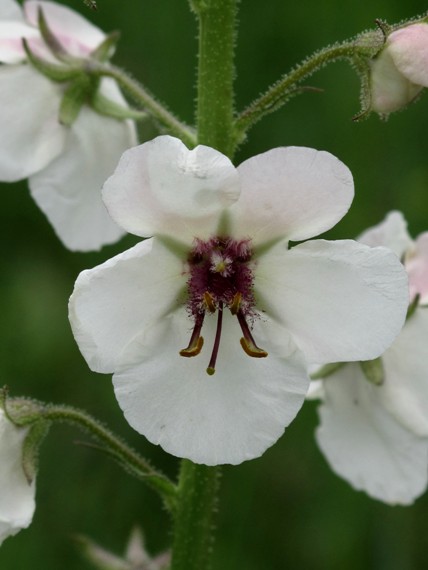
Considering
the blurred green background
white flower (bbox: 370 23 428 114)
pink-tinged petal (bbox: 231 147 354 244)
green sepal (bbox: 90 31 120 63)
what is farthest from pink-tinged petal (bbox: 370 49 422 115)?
the blurred green background

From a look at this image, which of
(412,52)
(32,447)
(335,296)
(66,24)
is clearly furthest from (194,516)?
(66,24)

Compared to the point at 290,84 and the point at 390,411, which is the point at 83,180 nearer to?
the point at 290,84

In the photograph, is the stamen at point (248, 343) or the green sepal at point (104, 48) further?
the green sepal at point (104, 48)

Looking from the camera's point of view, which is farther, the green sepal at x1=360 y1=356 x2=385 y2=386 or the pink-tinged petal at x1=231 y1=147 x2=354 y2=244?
the green sepal at x1=360 y1=356 x2=385 y2=386

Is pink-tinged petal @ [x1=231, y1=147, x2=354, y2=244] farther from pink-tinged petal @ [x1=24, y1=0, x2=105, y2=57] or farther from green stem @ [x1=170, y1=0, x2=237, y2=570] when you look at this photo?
pink-tinged petal @ [x1=24, y1=0, x2=105, y2=57]

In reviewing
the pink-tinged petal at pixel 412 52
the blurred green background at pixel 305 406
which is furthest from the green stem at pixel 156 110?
the blurred green background at pixel 305 406

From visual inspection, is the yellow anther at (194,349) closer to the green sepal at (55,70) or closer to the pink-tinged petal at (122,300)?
the pink-tinged petal at (122,300)

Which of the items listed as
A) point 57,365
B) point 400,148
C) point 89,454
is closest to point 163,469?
point 89,454
